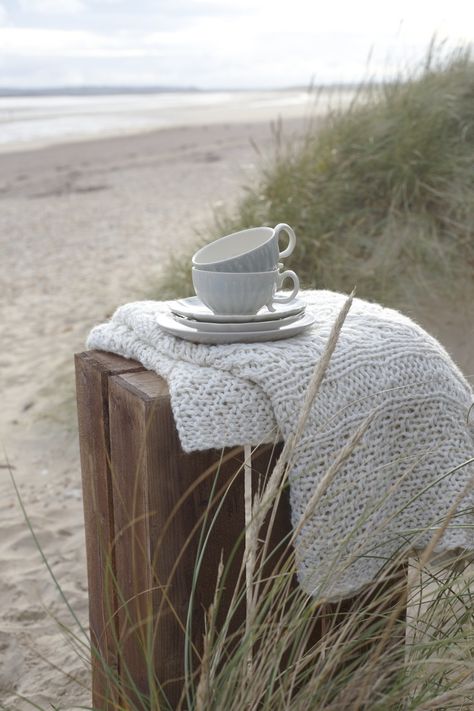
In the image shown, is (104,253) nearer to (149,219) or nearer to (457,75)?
(149,219)

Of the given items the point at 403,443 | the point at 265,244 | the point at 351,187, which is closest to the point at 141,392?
the point at 265,244

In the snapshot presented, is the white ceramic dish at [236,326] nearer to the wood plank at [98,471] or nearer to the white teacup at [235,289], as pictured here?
the white teacup at [235,289]

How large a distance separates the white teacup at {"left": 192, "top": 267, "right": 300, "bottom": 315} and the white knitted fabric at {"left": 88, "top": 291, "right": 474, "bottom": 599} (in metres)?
0.10

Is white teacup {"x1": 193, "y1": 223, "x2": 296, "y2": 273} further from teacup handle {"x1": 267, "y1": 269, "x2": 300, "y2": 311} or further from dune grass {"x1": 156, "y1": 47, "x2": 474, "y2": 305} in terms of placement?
dune grass {"x1": 156, "y1": 47, "x2": 474, "y2": 305}

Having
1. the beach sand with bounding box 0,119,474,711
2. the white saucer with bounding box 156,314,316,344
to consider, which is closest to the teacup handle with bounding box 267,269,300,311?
the white saucer with bounding box 156,314,316,344

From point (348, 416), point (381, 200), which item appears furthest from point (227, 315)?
point (381, 200)

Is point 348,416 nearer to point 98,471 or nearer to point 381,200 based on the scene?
point 98,471

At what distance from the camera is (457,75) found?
4.88 m

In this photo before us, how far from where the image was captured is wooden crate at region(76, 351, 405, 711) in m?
1.64

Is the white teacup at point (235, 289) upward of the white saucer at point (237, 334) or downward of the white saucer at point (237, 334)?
upward

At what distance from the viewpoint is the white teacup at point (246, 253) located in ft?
5.68

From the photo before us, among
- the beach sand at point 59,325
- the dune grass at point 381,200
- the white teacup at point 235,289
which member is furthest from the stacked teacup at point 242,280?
the dune grass at point 381,200

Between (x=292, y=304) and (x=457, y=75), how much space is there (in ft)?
11.7

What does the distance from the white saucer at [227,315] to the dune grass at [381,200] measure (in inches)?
90.0
